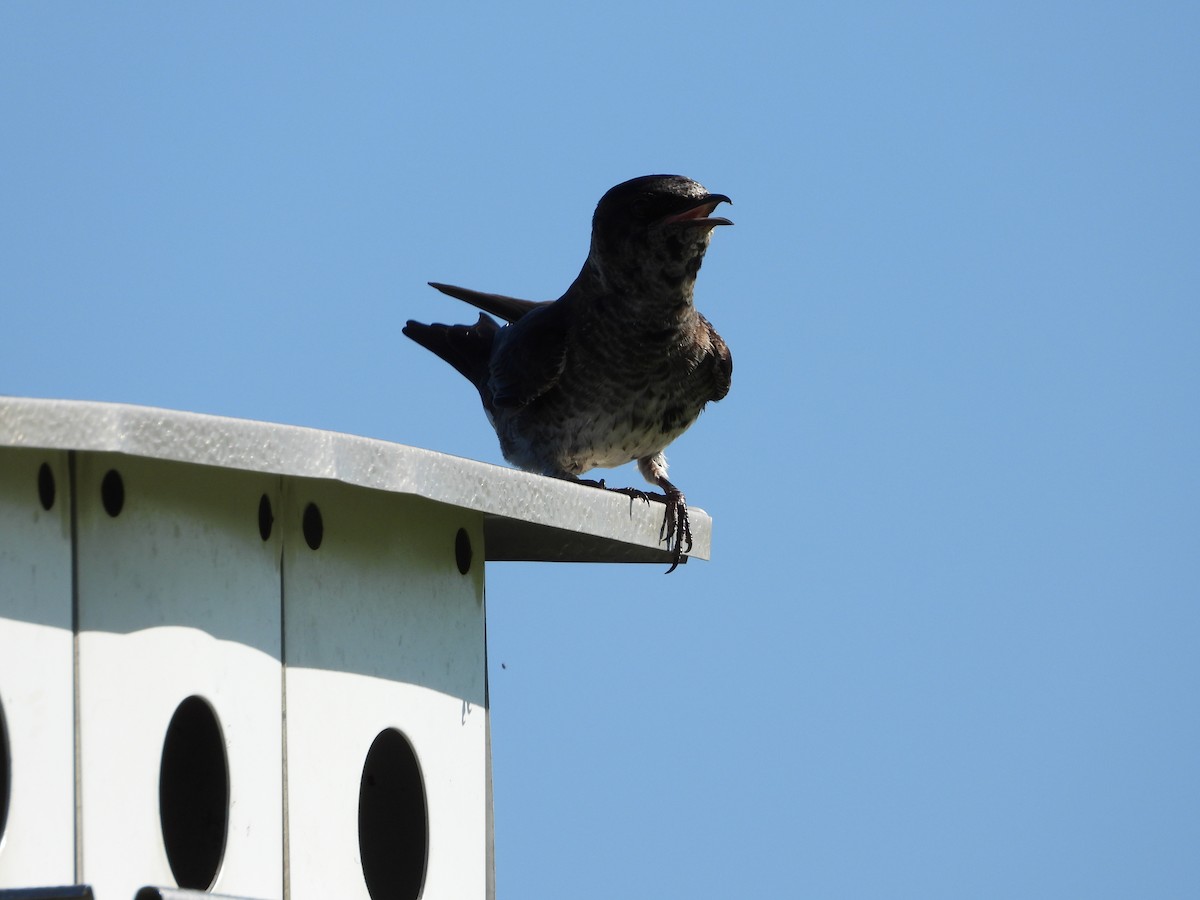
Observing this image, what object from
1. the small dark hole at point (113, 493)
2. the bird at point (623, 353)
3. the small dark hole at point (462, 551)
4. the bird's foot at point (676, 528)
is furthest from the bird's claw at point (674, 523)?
the small dark hole at point (113, 493)

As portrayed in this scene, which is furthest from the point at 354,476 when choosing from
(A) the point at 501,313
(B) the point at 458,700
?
(A) the point at 501,313

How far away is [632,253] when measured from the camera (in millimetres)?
5168

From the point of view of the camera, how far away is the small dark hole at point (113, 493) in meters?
3.07

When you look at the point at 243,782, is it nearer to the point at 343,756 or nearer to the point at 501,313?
the point at 343,756

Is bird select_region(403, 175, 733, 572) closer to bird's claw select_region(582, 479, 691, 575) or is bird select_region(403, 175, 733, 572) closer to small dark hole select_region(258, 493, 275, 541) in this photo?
bird's claw select_region(582, 479, 691, 575)

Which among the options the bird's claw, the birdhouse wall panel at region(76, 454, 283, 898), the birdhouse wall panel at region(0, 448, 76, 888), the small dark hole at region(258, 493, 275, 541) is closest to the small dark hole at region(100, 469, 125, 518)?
the birdhouse wall panel at region(76, 454, 283, 898)

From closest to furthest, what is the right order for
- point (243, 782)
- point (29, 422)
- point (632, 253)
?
point (29, 422), point (243, 782), point (632, 253)

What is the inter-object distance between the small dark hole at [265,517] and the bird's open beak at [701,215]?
1828 millimetres

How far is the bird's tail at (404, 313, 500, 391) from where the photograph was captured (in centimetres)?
577

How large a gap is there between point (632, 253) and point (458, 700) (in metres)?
1.70

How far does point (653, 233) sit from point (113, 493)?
91.4 inches

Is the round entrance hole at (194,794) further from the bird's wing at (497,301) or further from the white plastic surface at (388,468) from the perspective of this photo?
the bird's wing at (497,301)

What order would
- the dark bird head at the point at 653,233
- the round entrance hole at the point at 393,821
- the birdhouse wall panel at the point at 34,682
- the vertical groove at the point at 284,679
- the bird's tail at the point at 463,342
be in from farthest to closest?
the bird's tail at the point at 463,342 < the dark bird head at the point at 653,233 < the round entrance hole at the point at 393,821 < the vertical groove at the point at 284,679 < the birdhouse wall panel at the point at 34,682

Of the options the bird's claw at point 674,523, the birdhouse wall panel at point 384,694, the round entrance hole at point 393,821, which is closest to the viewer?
the birdhouse wall panel at point 384,694
